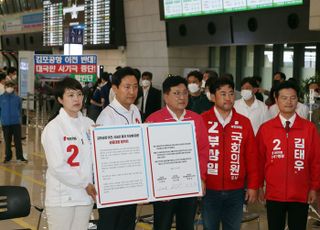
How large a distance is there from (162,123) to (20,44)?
86.8 feet

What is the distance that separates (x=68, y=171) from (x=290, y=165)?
183 centimetres

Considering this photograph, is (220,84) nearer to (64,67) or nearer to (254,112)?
(254,112)

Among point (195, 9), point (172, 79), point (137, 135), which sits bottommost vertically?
point (137, 135)

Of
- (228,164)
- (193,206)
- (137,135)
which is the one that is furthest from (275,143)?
(137,135)

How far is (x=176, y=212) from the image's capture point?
5.09 metres

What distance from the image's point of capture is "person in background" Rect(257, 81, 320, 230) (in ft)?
16.6

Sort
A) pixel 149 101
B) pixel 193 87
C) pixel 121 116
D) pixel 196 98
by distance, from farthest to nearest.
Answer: pixel 149 101
pixel 193 87
pixel 196 98
pixel 121 116

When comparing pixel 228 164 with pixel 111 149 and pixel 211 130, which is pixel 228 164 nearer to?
pixel 211 130

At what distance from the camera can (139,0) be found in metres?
18.4

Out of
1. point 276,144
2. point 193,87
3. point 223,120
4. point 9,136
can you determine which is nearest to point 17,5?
point 9,136

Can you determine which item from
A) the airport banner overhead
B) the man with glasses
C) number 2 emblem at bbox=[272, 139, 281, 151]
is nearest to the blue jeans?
the man with glasses

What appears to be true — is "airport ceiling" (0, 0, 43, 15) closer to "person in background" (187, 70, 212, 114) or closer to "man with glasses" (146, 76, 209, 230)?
"person in background" (187, 70, 212, 114)

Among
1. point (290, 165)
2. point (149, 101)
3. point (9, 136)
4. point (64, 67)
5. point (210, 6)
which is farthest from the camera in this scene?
point (210, 6)

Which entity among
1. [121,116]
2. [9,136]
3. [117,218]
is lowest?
[9,136]
